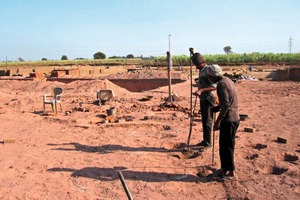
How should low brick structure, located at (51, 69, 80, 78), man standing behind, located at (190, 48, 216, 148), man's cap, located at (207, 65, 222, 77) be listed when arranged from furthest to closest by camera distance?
low brick structure, located at (51, 69, 80, 78)
man standing behind, located at (190, 48, 216, 148)
man's cap, located at (207, 65, 222, 77)

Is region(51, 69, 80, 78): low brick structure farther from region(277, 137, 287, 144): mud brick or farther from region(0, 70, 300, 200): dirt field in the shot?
region(277, 137, 287, 144): mud brick

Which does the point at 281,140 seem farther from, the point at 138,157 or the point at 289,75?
the point at 289,75

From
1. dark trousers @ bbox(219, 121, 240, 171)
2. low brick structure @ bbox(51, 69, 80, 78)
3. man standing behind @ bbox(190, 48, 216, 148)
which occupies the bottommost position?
dark trousers @ bbox(219, 121, 240, 171)

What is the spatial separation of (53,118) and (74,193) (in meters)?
5.56

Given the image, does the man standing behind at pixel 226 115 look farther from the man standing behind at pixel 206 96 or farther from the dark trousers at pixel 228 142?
the man standing behind at pixel 206 96

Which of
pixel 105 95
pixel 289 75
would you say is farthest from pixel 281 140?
pixel 289 75

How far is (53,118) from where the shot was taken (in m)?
9.59

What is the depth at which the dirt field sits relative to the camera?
174 inches

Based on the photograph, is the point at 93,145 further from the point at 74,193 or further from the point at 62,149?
the point at 74,193

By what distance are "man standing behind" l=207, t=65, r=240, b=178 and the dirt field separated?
40 cm

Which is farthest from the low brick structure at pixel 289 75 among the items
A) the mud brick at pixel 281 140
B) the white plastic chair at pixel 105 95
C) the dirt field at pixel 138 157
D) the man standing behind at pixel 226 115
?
the man standing behind at pixel 226 115

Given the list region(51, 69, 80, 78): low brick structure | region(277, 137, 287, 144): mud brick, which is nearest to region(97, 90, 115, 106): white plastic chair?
region(277, 137, 287, 144): mud brick

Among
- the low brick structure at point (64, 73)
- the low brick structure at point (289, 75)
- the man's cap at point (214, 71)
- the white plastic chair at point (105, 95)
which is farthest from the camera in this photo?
the low brick structure at point (64, 73)

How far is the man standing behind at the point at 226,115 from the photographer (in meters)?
4.38
